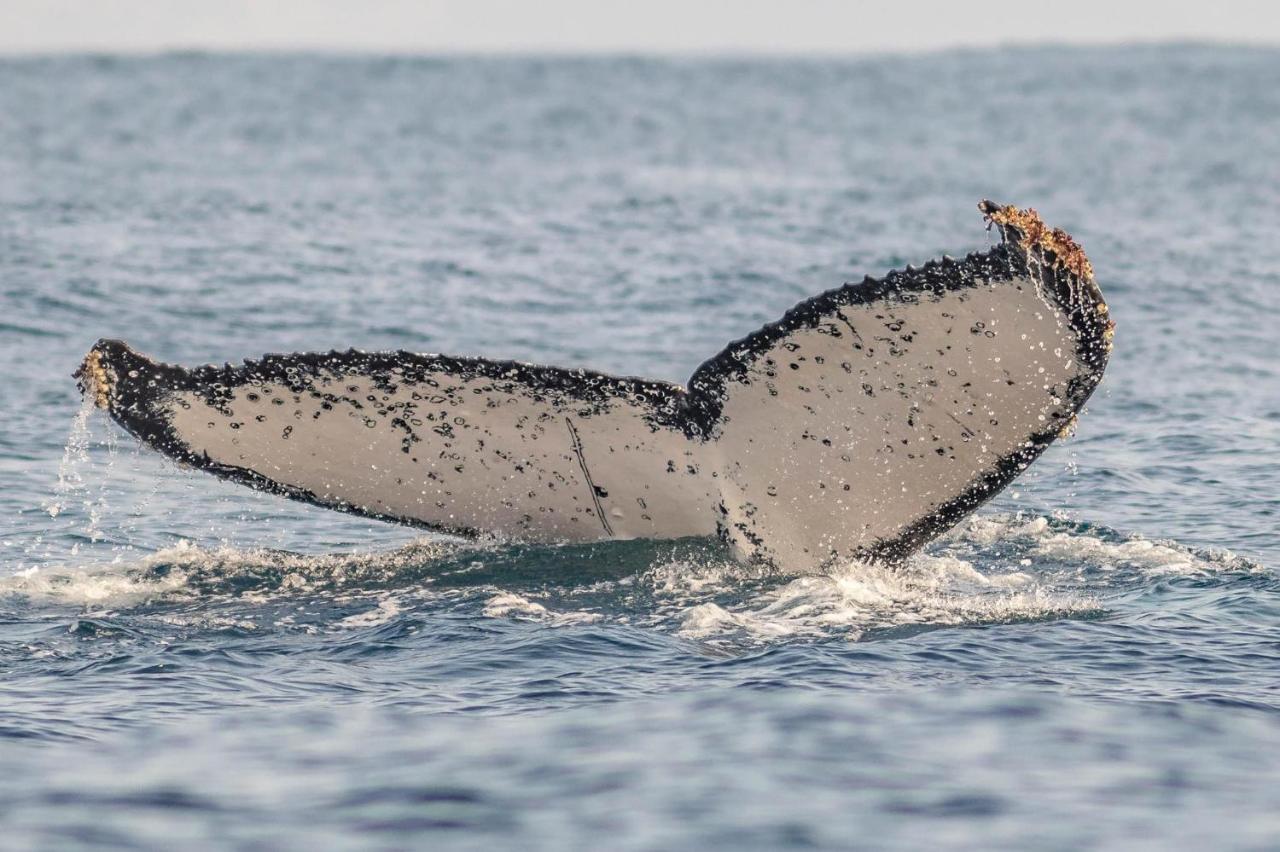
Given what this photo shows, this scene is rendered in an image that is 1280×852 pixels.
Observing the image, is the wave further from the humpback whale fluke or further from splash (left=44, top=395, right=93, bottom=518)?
splash (left=44, top=395, right=93, bottom=518)

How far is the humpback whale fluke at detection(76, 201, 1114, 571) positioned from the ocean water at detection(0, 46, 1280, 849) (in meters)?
0.41

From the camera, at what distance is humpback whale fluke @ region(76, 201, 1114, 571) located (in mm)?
8703

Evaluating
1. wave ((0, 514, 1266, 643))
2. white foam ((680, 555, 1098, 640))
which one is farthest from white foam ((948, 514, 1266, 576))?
white foam ((680, 555, 1098, 640))

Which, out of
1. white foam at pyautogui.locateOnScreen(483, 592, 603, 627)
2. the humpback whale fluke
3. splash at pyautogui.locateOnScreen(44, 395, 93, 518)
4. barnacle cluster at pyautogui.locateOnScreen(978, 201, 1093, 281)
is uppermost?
barnacle cluster at pyautogui.locateOnScreen(978, 201, 1093, 281)

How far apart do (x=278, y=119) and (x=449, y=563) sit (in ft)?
156

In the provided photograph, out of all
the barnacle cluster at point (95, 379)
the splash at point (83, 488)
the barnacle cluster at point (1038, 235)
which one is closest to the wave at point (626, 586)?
the splash at point (83, 488)

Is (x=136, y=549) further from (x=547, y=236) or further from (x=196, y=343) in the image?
(x=547, y=236)

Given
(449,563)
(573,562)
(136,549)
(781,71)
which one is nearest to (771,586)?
(573,562)

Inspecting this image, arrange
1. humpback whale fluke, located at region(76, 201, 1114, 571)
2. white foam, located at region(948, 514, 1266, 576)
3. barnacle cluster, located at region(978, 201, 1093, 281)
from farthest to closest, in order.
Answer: white foam, located at region(948, 514, 1266, 576) → humpback whale fluke, located at region(76, 201, 1114, 571) → barnacle cluster, located at region(978, 201, 1093, 281)

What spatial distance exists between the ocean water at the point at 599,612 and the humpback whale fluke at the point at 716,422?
414 millimetres

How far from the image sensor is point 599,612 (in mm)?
10312

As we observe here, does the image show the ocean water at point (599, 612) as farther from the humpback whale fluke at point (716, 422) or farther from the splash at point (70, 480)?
the humpback whale fluke at point (716, 422)

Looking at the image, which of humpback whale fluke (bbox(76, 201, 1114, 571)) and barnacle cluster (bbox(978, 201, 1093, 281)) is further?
humpback whale fluke (bbox(76, 201, 1114, 571))

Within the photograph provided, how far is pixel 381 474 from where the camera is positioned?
380 inches
